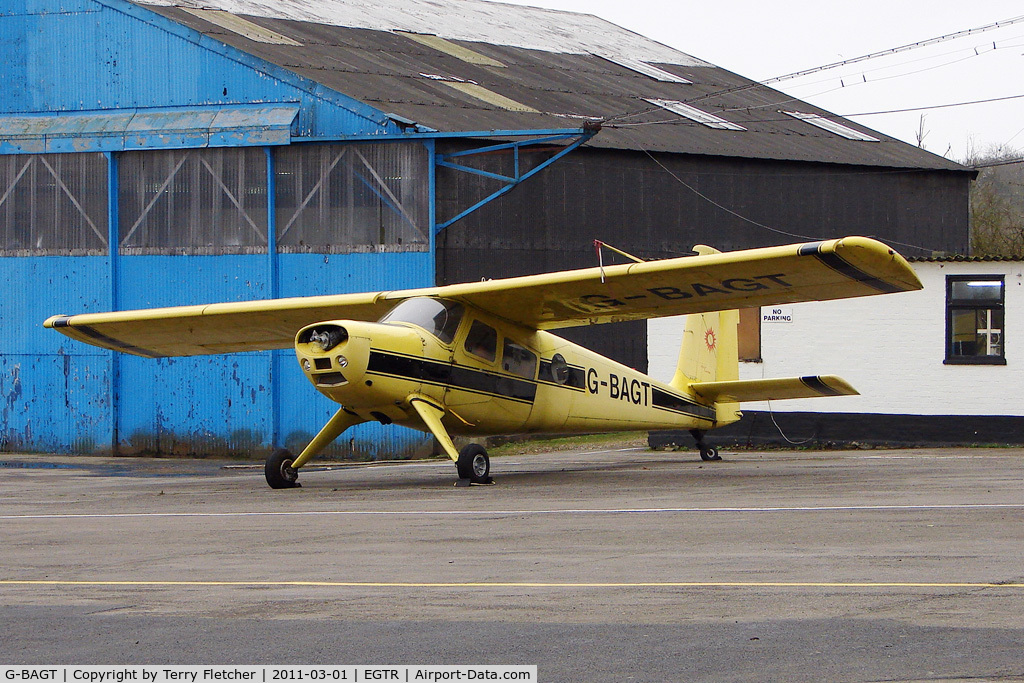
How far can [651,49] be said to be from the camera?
135ft

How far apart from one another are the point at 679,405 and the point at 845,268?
6.25 m

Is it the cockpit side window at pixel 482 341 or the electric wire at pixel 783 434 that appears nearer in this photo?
the cockpit side window at pixel 482 341

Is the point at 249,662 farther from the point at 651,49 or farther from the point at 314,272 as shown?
the point at 651,49

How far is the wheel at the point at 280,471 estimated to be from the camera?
15445mm

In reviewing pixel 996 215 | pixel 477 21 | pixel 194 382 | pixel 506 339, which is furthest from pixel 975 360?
pixel 996 215

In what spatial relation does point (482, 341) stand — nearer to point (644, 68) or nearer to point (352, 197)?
point (352, 197)

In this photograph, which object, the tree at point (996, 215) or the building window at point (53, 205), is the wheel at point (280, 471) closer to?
the building window at point (53, 205)

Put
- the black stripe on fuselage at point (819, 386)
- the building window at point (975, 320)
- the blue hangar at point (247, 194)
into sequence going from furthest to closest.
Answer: the blue hangar at point (247, 194) → the building window at point (975, 320) → the black stripe on fuselage at point (819, 386)

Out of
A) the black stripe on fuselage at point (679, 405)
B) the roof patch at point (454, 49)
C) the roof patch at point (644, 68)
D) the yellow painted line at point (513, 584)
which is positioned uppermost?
the roof patch at point (644, 68)

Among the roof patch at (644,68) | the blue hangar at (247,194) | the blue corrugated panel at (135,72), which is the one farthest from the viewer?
the roof patch at (644,68)

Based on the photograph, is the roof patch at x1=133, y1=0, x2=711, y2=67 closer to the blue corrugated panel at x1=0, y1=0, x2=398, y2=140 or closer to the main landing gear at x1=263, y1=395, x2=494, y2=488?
the blue corrugated panel at x1=0, y1=0, x2=398, y2=140

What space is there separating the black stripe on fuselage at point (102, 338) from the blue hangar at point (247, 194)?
3.85m

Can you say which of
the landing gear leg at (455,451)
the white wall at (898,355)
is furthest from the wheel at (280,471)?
the white wall at (898,355)

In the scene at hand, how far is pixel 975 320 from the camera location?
71.4 ft
